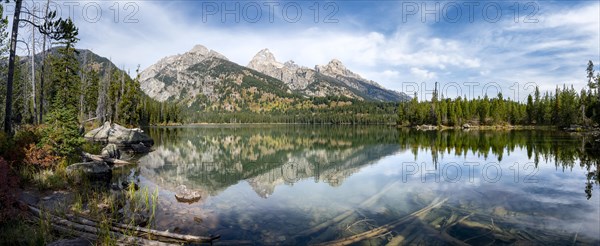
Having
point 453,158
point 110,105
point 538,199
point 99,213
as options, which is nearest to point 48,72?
point 110,105

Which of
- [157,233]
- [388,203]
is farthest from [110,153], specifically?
[388,203]

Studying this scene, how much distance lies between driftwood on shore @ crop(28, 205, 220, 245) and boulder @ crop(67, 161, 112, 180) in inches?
391

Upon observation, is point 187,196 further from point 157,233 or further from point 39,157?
point 39,157

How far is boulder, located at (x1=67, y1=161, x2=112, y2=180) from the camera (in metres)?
20.7

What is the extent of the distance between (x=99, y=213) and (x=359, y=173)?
21157mm

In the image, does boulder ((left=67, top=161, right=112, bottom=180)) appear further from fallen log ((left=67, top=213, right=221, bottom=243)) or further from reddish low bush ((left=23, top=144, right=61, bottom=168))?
fallen log ((left=67, top=213, right=221, bottom=243))

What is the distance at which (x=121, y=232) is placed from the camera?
10898 millimetres

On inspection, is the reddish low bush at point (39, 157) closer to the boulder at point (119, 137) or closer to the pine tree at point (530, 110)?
the boulder at point (119, 137)

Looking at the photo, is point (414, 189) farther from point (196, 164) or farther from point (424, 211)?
point (196, 164)

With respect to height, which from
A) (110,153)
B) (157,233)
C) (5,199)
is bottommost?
(157,233)

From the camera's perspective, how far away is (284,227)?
14.0 meters

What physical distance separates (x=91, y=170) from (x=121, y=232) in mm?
14357

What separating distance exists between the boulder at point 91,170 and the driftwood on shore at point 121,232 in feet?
32.6

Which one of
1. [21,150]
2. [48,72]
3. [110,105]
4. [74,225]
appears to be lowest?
[74,225]
